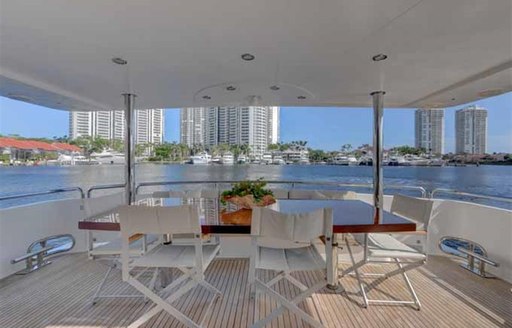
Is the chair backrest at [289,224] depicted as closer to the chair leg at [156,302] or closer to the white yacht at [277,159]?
the chair leg at [156,302]

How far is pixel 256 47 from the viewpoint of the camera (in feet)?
7.40

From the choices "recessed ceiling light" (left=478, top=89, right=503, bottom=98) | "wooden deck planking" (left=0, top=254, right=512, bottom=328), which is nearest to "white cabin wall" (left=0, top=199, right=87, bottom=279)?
"wooden deck planking" (left=0, top=254, right=512, bottom=328)

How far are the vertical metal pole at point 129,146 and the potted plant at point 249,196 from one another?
204cm

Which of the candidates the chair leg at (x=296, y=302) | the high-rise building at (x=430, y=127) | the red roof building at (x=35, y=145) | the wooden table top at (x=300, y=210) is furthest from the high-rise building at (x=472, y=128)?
the red roof building at (x=35, y=145)

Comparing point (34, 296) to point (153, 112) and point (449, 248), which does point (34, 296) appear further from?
point (449, 248)

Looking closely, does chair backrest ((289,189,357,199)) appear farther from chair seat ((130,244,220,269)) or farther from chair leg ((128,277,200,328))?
chair leg ((128,277,200,328))

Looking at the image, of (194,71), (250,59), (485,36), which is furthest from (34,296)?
(485,36)

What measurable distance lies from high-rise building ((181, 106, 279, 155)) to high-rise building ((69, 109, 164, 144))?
0.50m

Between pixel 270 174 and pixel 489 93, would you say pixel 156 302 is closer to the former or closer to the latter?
pixel 489 93

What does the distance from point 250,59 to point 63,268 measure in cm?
273

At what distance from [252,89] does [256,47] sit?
126 centimetres

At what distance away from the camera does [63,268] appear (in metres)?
2.90

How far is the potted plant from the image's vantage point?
6.52 feet

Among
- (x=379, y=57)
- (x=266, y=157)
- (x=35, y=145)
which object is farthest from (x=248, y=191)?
(x=35, y=145)
